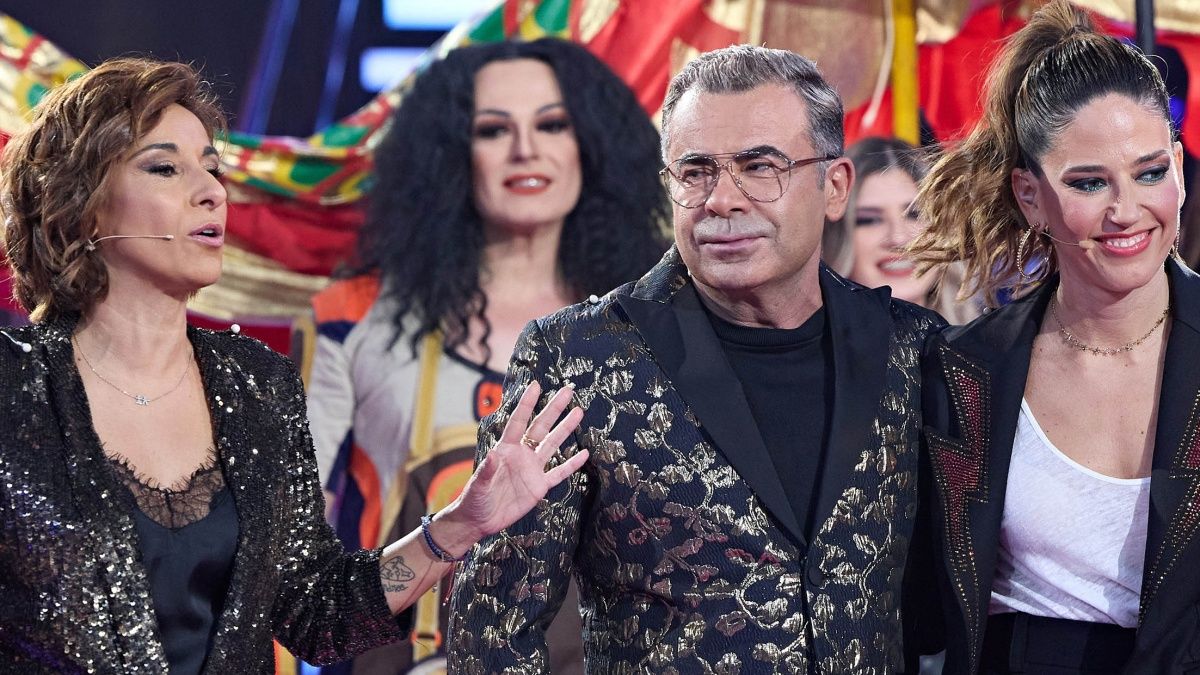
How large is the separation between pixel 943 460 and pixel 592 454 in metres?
0.61

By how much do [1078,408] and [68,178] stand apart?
1717mm

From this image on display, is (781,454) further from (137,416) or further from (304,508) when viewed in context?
(137,416)

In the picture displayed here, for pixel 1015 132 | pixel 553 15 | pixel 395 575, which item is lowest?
pixel 395 575

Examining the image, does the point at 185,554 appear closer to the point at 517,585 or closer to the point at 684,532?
the point at 517,585

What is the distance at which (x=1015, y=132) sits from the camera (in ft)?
8.95

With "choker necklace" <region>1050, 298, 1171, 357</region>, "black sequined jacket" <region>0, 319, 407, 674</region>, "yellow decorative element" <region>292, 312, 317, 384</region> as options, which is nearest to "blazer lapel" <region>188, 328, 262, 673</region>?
"black sequined jacket" <region>0, 319, 407, 674</region>

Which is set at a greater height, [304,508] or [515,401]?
[515,401]

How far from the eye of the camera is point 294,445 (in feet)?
8.64

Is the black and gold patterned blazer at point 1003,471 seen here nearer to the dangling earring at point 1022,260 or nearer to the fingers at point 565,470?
the dangling earring at point 1022,260

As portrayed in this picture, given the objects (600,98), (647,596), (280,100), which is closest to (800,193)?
(647,596)

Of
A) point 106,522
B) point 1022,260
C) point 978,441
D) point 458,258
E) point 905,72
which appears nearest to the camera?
point 106,522

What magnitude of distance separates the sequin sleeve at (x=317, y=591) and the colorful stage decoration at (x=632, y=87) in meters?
2.34

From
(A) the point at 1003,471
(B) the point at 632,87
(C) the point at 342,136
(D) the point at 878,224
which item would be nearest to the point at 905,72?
(D) the point at 878,224

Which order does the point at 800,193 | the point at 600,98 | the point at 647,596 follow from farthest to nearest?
the point at 600,98, the point at 800,193, the point at 647,596
